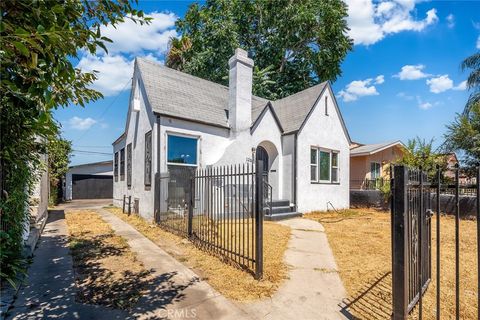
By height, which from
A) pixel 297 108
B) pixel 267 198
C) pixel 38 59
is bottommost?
pixel 267 198

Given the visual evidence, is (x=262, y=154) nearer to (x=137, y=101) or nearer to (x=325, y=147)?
(x=325, y=147)

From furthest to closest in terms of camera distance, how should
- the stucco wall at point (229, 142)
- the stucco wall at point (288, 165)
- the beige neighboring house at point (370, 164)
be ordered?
1. the beige neighboring house at point (370, 164)
2. the stucco wall at point (288, 165)
3. the stucco wall at point (229, 142)

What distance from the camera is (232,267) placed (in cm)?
520

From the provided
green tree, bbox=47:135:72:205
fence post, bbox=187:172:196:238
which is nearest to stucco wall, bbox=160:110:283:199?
fence post, bbox=187:172:196:238

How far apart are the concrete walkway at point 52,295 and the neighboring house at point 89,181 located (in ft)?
68.2

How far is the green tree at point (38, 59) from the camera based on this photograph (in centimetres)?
196

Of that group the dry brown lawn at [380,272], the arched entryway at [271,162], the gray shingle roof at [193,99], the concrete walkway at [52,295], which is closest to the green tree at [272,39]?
the gray shingle roof at [193,99]

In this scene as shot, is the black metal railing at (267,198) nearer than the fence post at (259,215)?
No

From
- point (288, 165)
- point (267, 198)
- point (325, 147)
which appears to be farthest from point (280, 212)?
point (325, 147)

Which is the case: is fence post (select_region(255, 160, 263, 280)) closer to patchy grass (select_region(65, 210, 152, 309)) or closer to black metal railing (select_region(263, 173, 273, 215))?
patchy grass (select_region(65, 210, 152, 309))

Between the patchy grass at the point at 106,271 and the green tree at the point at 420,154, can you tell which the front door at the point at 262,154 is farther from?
the green tree at the point at 420,154

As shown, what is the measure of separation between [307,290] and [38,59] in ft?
15.0

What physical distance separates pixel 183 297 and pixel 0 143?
2998 mm

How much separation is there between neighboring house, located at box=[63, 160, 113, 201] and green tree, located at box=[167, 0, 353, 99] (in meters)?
12.7
